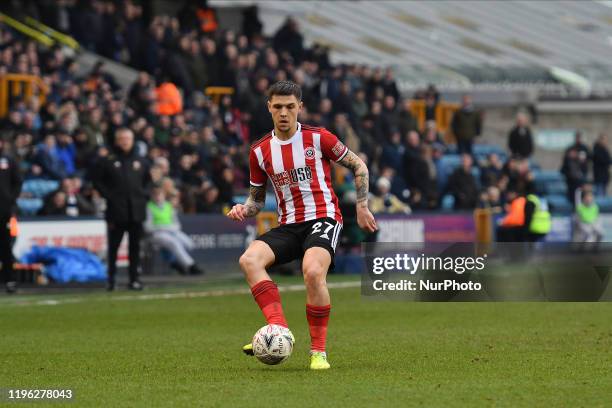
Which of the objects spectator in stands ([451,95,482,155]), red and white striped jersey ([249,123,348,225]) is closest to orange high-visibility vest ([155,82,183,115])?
spectator in stands ([451,95,482,155])

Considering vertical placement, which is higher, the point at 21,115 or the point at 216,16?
the point at 216,16

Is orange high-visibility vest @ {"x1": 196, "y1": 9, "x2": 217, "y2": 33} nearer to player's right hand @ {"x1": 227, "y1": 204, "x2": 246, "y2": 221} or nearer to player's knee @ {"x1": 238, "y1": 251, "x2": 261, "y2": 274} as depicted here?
player's right hand @ {"x1": 227, "y1": 204, "x2": 246, "y2": 221}

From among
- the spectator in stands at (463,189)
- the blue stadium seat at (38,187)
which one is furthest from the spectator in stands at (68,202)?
the spectator in stands at (463,189)

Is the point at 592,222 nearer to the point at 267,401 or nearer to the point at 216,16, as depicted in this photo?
the point at 216,16

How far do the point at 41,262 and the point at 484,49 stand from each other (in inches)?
809

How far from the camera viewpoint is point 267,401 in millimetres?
8484

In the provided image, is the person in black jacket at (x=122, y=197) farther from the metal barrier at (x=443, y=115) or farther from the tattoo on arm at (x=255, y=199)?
the metal barrier at (x=443, y=115)

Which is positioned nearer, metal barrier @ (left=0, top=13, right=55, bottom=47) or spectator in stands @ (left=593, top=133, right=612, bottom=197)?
metal barrier @ (left=0, top=13, right=55, bottom=47)

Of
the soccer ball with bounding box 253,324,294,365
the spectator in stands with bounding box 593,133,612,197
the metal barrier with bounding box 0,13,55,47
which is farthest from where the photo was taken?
the spectator in stands with bounding box 593,133,612,197

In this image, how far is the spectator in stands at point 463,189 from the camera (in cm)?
3138

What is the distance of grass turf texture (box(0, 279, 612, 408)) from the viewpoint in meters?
8.80

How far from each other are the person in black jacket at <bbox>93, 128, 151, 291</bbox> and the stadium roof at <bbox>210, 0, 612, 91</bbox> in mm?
15605

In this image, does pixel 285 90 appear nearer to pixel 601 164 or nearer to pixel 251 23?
pixel 251 23

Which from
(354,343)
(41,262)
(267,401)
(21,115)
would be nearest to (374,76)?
(21,115)
